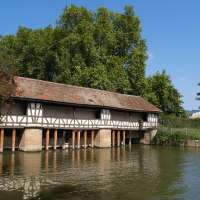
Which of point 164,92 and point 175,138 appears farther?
point 164,92

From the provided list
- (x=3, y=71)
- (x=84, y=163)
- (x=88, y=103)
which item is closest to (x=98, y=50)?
(x=88, y=103)

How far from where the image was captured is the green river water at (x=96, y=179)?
13234mm

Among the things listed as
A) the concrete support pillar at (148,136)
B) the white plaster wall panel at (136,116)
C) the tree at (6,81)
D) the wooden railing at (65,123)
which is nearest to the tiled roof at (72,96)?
the white plaster wall panel at (136,116)

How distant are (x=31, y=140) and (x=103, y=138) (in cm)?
905

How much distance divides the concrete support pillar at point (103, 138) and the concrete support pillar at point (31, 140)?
7.87 metres

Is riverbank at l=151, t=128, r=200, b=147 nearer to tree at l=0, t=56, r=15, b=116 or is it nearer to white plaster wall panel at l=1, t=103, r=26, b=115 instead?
white plaster wall panel at l=1, t=103, r=26, b=115

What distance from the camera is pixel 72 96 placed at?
1278 inches

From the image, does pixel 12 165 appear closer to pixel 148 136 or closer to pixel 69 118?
pixel 69 118

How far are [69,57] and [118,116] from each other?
13104 mm

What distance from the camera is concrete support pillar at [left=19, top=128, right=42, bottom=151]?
2742 centimetres

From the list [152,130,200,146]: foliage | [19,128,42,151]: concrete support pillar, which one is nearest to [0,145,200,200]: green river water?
[19,128,42,151]: concrete support pillar

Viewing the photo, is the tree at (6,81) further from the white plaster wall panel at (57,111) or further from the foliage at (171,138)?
the foliage at (171,138)

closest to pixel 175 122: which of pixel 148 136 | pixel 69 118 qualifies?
pixel 148 136

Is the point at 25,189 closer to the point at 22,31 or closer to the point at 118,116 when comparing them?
the point at 118,116
